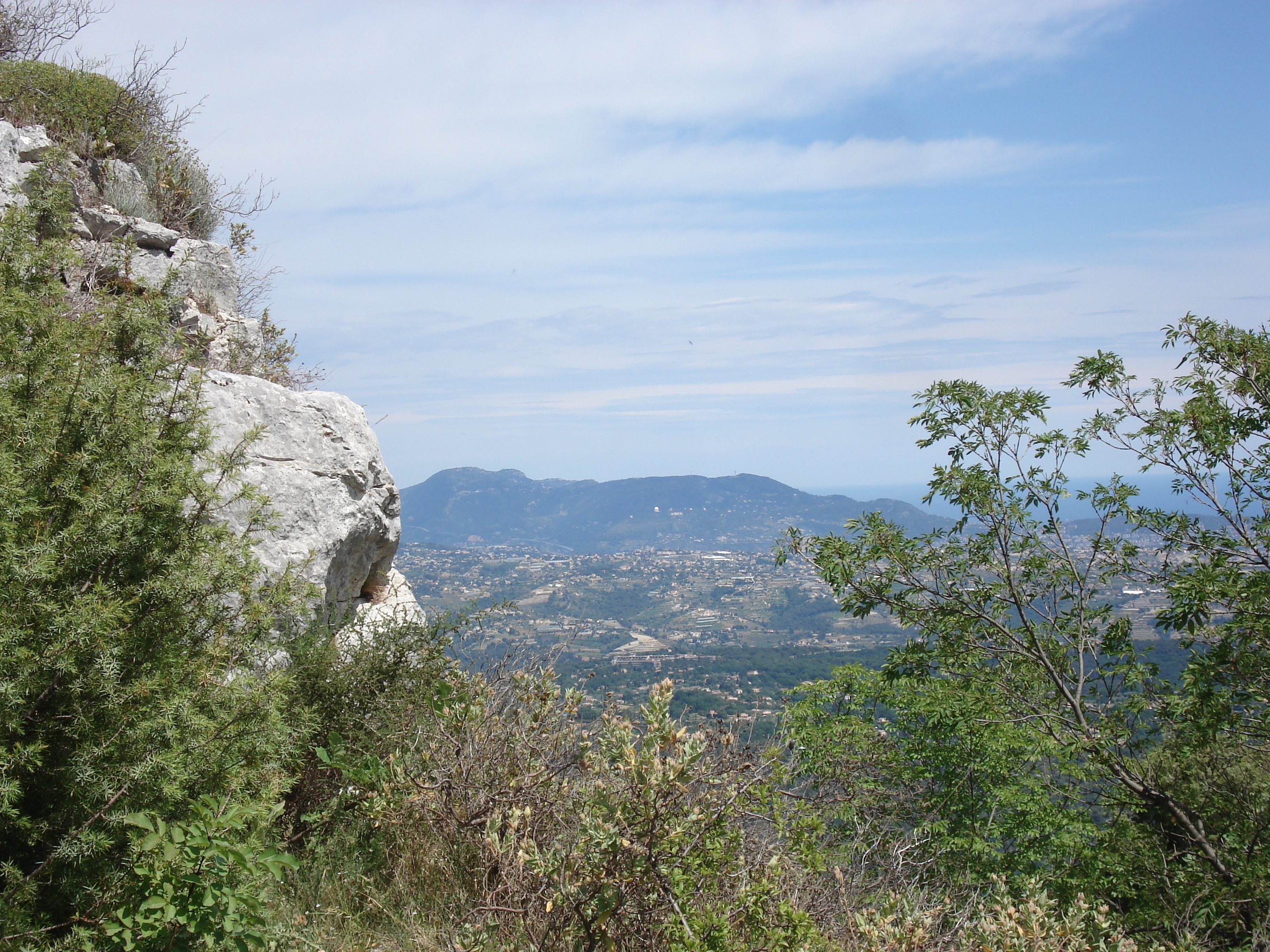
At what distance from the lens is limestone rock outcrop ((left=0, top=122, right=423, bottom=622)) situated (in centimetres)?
654

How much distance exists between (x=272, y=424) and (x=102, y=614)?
4.69 metres

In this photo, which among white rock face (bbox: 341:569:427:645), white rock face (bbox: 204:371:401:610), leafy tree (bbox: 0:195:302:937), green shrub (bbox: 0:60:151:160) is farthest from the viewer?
green shrub (bbox: 0:60:151:160)

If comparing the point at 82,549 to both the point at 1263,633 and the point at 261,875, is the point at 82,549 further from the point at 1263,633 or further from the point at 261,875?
the point at 1263,633

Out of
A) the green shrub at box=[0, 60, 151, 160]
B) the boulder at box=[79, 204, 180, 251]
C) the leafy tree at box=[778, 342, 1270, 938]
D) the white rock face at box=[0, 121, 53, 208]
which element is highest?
the green shrub at box=[0, 60, 151, 160]

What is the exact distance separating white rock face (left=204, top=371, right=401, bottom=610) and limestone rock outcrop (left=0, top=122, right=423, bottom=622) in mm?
11

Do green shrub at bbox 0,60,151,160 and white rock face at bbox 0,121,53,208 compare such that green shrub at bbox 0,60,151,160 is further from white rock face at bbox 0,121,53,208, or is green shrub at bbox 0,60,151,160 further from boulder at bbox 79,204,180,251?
boulder at bbox 79,204,180,251

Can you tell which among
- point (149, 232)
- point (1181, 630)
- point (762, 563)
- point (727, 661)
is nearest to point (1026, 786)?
point (1181, 630)

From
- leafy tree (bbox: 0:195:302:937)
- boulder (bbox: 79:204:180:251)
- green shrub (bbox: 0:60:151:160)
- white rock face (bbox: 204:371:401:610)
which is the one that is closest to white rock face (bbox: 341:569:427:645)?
white rock face (bbox: 204:371:401:610)

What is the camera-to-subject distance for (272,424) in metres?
6.93

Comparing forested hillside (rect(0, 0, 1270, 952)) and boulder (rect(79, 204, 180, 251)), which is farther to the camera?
boulder (rect(79, 204, 180, 251))

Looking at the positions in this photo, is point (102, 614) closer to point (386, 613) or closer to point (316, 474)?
point (316, 474)

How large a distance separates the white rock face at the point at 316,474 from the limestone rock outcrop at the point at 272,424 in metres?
0.01

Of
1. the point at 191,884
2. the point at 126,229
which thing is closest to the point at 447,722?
the point at 191,884

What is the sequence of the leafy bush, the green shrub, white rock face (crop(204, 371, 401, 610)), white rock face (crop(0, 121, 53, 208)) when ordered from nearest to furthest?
1. the leafy bush
2. white rock face (crop(204, 371, 401, 610))
3. white rock face (crop(0, 121, 53, 208))
4. the green shrub
